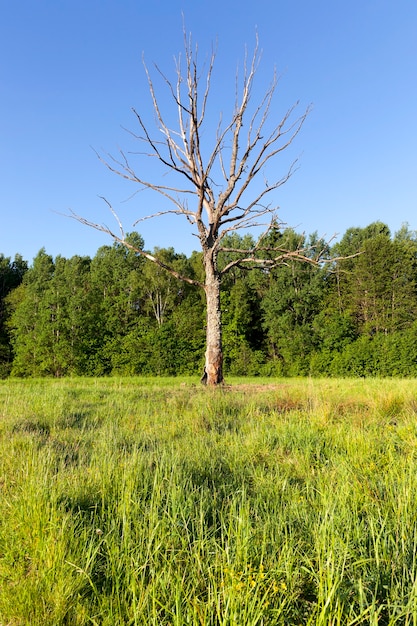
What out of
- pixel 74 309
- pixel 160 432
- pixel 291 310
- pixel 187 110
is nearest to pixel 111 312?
pixel 74 309

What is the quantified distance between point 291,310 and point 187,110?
30123 millimetres

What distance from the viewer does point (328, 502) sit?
2.33m

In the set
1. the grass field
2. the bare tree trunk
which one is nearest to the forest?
the bare tree trunk

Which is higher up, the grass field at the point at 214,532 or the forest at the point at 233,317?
the forest at the point at 233,317

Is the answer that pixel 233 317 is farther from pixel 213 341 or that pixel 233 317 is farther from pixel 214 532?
pixel 214 532

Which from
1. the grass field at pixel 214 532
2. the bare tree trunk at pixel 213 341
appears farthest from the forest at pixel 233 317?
the grass field at pixel 214 532

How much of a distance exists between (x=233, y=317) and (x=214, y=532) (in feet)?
122

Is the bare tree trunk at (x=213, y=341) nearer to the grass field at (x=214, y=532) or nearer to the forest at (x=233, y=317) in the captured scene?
the grass field at (x=214, y=532)

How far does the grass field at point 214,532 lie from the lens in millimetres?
1619

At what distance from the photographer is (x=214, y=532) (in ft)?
7.11

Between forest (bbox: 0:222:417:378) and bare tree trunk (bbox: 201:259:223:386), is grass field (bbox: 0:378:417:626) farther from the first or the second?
forest (bbox: 0:222:417:378)

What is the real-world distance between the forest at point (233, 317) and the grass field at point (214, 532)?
97.2 ft

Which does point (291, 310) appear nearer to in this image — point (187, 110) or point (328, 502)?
point (187, 110)

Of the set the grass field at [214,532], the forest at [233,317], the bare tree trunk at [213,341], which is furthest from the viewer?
the forest at [233,317]
